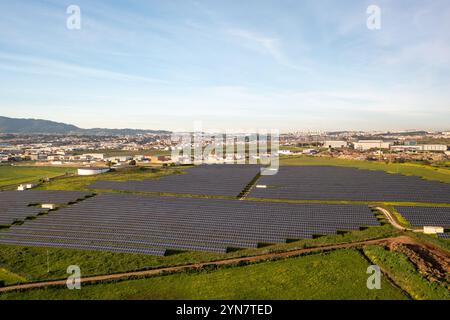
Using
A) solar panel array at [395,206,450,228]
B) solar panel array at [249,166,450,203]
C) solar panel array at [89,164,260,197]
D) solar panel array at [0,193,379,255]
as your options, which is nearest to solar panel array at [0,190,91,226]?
solar panel array at [0,193,379,255]

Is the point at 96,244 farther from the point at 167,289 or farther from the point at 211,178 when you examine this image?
the point at 211,178

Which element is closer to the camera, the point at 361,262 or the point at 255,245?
the point at 361,262

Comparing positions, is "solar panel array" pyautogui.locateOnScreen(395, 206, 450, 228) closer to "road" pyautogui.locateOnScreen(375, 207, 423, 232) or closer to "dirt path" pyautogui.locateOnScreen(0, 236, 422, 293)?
"road" pyautogui.locateOnScreen(375, 207, 423, 232)

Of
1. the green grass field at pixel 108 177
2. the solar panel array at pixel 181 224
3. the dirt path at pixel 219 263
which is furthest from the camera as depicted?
the green grass field at pixel 108 177

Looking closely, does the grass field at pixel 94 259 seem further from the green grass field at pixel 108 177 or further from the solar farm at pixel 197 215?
the green grass field at pixel 108 177

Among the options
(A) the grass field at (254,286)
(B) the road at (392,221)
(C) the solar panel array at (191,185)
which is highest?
(C) the solar panel array at (191,185)

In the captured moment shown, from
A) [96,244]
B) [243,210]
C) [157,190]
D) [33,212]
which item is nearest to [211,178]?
[157,190]

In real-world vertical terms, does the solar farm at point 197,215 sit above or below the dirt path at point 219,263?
above

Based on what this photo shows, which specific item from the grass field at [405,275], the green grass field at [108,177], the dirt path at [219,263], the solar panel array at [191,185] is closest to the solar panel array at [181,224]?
the dirt path at [219,263]
